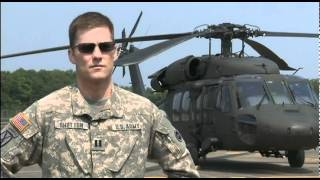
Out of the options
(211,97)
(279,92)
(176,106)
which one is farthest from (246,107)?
(176,106)

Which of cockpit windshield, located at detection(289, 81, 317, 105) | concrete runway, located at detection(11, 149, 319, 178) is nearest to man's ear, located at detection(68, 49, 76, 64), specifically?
concrete runway, located at detection(11, 149, 319, 178)

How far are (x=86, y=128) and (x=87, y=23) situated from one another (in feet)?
1.20

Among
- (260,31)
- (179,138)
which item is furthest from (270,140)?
(179,138)

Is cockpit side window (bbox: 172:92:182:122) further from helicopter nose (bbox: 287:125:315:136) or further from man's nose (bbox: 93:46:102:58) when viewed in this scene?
man's nose (bbox: 93:46:102:58)

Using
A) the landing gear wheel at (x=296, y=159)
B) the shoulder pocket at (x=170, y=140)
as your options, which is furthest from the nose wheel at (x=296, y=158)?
the shoulder pocket at (x=170, y=140)

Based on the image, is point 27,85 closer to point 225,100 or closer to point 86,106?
point 225,100

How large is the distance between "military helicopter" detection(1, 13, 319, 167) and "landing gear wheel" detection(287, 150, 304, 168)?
2cm

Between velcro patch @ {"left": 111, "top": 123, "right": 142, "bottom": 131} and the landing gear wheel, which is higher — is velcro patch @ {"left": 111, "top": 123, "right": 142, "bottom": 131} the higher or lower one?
the higher one

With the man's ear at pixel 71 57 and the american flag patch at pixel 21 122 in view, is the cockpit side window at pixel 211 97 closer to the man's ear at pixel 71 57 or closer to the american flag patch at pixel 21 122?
the man's ear at pixel 71 57

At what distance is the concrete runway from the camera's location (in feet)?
35.6

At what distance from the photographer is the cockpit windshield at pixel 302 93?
1125 centimetres

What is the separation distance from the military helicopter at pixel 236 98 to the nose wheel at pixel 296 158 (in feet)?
0.07

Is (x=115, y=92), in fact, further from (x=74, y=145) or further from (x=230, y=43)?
(x=230, y=43)

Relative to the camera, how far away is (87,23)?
6.30ft
